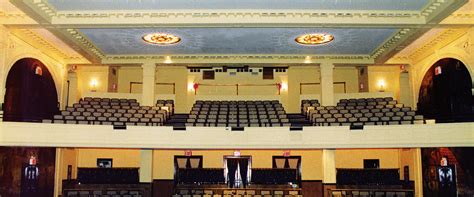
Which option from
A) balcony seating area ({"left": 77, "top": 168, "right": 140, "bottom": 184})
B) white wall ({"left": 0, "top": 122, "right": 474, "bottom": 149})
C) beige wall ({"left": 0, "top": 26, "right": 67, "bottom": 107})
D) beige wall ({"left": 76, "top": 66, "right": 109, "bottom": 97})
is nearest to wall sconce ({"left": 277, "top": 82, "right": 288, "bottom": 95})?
white wall ({"left": 0, "top": 122, "right": 474, "bottom": 149})

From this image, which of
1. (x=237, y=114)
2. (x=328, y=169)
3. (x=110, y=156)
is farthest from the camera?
(x=110, y=156)

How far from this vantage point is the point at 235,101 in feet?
75.2

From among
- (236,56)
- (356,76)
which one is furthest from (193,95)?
(356,76)

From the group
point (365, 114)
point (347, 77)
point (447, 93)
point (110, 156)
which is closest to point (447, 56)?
point (447, 93)

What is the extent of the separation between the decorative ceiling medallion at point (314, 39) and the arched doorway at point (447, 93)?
4.64 m

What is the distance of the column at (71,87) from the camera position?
2089 centimetres

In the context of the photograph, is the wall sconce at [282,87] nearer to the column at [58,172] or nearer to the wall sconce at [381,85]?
→ the wall sconce at [381,85]

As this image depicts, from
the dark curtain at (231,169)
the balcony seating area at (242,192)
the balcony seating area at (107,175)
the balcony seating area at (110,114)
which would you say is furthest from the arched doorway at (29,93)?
the dark curtain at (231,169)

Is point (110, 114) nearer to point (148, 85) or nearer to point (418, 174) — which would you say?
point (148, 85)

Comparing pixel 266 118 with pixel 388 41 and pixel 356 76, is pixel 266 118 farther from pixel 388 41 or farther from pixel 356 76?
pixel 356 76

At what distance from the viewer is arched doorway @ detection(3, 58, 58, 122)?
15.5 meters

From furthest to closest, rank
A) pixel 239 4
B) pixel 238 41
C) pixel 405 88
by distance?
pixel 405 88
pixel 238 41
pixel 239 4

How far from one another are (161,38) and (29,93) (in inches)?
212

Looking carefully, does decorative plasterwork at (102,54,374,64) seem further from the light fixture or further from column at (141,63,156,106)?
the light fixture
